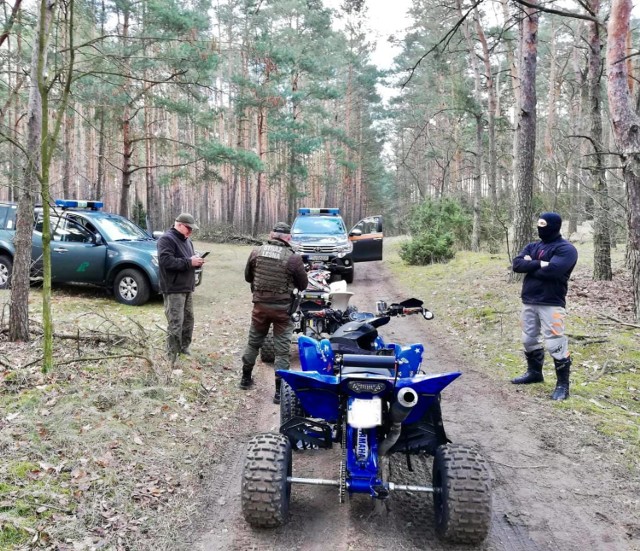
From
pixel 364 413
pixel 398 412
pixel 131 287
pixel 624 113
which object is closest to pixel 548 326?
pixel 624 113

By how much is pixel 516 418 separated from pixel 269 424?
2511 millimetres

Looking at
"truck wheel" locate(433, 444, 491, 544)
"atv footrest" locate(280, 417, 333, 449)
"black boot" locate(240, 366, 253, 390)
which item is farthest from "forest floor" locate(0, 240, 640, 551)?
"atv footrest" locate(280, 417, 333, 449)

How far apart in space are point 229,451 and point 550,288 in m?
3.79

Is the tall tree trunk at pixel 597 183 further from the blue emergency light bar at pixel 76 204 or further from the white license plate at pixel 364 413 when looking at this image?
the blue emergency light bar at pixel 76 204

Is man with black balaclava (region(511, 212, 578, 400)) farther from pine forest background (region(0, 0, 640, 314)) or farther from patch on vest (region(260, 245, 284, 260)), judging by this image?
patch on vest (region(260, 245, 284, 260))

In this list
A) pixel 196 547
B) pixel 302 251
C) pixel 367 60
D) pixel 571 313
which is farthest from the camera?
pixel 367 60

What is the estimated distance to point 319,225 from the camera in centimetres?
1448

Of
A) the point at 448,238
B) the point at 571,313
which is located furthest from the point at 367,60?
the point at 571,313

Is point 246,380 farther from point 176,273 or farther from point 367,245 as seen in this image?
point 367,245

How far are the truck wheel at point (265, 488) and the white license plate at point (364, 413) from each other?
0.52m

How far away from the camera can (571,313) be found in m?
8.52

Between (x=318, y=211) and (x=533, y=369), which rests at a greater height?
(x=318, y=211)

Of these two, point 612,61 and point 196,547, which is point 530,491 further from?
point 612,61

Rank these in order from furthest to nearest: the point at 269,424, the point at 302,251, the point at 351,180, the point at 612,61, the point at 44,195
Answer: the point at 351,180
the point at 302,251
the point at 612,61
the point at 269,424
the point at 44,195
